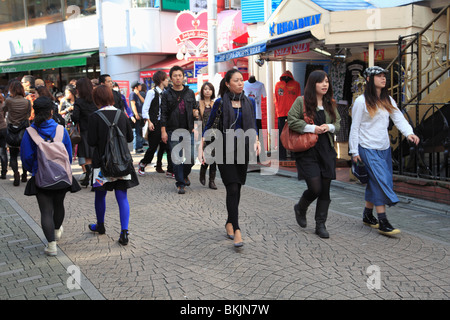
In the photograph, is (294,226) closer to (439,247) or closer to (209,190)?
(439,247)

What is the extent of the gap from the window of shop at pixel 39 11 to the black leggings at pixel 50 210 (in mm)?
18884

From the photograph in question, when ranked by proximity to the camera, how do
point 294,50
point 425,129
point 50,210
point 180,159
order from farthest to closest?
point 294,50, point 180,159, point 425,129, point 50,210

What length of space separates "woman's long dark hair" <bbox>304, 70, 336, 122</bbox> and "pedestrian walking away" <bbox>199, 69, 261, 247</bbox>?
0.67 metres

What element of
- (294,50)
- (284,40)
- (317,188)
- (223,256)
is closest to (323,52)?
(294,50)

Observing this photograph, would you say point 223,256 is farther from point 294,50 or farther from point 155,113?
point 294,50

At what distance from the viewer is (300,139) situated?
5.39 m

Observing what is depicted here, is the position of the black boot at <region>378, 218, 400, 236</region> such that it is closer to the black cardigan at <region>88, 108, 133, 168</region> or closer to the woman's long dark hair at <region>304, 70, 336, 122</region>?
the woman's long dark hair at <region>304, 70, 336, 122</region>

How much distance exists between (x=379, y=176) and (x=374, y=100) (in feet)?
2.80

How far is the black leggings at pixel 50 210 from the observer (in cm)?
502

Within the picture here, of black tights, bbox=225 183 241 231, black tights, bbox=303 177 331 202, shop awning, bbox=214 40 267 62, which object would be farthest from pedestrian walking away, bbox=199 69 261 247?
shop awning, bbox=214 40 267 62

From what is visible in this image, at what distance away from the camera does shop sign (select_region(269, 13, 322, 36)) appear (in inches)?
355

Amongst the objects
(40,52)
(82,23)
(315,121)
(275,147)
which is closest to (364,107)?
(315,121)

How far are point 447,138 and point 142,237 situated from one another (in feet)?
14.4

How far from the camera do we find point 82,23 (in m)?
22.5
